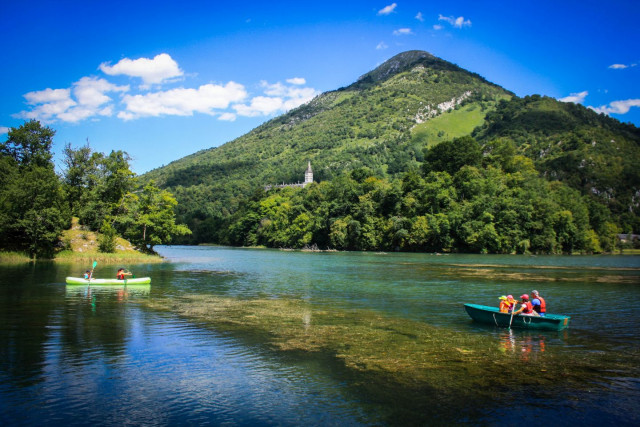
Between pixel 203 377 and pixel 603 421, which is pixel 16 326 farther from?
pixel 603 421

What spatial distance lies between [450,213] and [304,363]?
9839cm

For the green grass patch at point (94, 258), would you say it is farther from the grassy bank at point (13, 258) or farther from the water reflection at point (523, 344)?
the water reflection at point (523, 344)

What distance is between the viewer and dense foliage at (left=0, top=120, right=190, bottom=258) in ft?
199

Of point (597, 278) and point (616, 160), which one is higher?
point (616, 160)

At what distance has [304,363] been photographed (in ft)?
51.3

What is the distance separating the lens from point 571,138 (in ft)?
561

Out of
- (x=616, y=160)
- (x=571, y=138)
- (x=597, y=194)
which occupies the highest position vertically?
(x=571, y=138)

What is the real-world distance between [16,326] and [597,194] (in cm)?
16200

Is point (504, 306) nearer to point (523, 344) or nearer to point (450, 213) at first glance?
point (523, 344)

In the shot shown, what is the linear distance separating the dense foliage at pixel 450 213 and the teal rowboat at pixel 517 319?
83.7 meters

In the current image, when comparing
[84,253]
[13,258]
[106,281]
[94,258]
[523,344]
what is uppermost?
[84,253]

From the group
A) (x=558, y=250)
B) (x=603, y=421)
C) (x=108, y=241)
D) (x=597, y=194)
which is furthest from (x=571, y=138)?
(x=603, y=421)

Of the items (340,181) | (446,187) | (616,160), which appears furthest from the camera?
(616,160)

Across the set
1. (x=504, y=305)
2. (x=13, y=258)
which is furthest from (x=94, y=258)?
(x=504, y=305)
